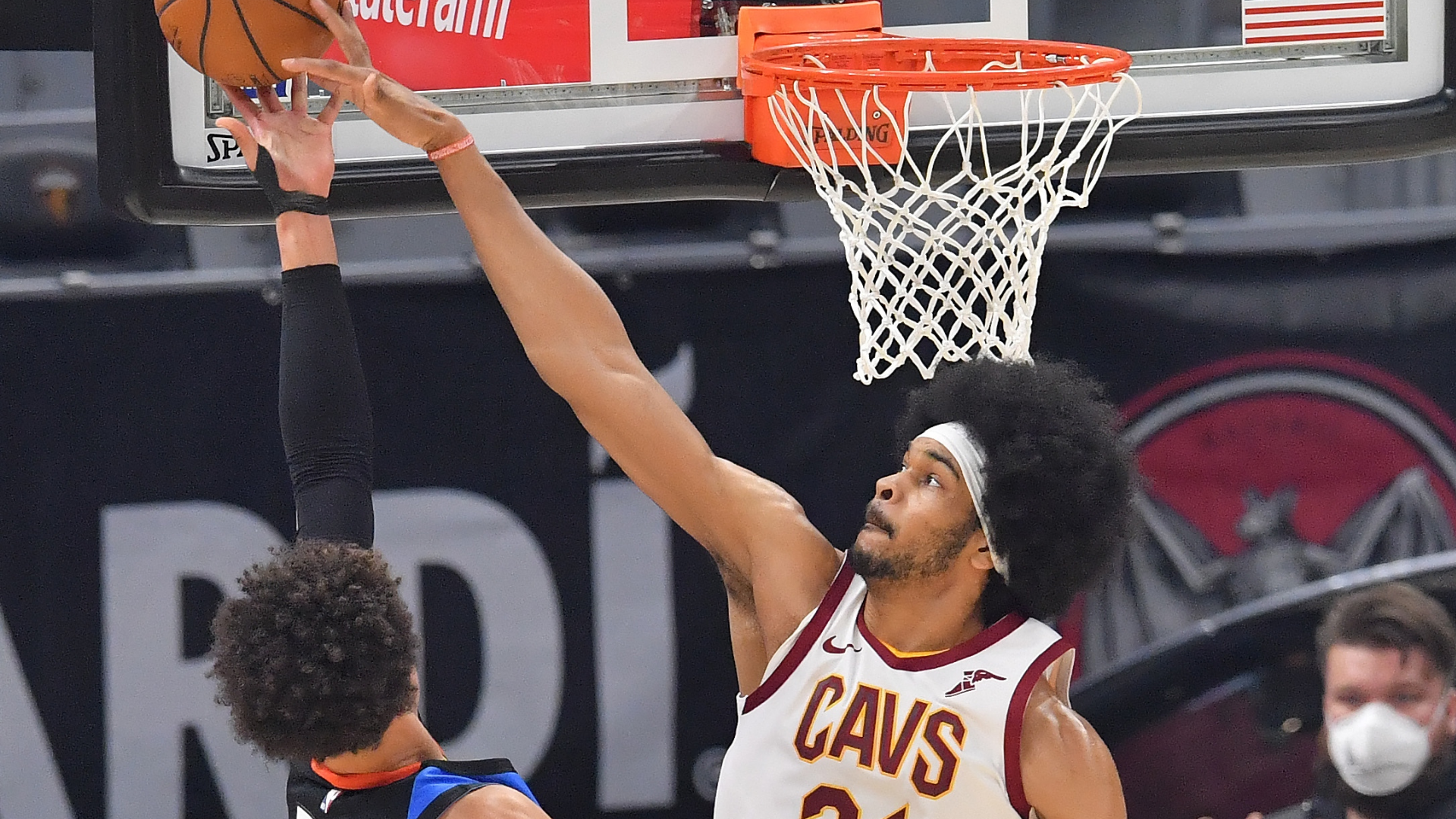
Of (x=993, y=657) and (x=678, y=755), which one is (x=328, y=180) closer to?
(x=993, y=657)

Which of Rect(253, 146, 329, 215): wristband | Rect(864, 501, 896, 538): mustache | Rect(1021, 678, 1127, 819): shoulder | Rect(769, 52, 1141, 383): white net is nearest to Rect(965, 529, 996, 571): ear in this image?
Rect(864, 501, 896, 538): mustache

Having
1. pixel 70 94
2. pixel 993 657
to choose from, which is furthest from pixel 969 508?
pixel 70 94

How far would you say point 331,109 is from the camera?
7.43ft

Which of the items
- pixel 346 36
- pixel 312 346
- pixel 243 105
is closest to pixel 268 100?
pixel 243 105

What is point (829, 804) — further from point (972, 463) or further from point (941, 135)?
point (941, 135)

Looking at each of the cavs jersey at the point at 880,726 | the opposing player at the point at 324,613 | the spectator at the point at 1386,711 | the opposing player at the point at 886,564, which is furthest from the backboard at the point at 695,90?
the spectator at the point at 1386,711

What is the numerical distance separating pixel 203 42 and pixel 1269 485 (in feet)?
8.55

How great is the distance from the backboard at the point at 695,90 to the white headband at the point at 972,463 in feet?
2.34

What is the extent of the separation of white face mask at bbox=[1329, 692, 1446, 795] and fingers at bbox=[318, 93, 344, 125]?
8.53 ft

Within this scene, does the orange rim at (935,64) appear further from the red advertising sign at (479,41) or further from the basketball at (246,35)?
the basketball at (246,35)

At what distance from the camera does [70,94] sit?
3627mm

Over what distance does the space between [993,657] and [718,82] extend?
1.27 m

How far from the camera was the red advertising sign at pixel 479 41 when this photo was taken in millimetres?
2902

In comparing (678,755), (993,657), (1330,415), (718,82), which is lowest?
(678,755)
